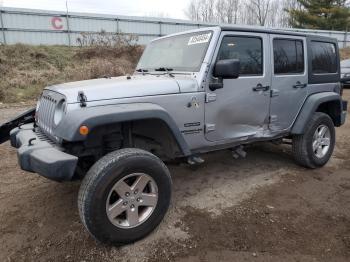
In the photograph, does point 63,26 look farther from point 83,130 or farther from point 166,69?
point 83,130

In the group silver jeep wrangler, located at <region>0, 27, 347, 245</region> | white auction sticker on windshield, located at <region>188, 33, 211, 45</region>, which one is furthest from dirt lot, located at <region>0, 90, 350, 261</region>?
white auction sticker on windshield, located at <region>188, 33, 211, 45</region>

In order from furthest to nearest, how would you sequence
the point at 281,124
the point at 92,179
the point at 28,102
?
the point at 28,102 < the point at 281,124 < the point at 92,179

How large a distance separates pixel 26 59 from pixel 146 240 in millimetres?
13693

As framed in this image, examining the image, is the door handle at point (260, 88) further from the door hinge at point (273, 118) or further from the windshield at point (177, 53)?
the windshield at point (177, 53)

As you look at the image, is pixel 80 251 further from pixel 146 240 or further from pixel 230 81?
pixel 230 81

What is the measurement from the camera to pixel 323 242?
307 cm

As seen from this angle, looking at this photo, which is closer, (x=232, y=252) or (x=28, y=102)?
(x=232, y=252)

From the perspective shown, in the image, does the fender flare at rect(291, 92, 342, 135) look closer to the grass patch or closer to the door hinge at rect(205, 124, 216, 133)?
the door hinge at rect(205, 124, 216, 133)

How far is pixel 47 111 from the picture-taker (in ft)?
11.2

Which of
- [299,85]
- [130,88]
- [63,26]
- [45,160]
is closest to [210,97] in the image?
[130,88]

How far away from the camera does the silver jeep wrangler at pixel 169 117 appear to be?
9.28 ft

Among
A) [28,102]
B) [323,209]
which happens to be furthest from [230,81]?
[28,102]

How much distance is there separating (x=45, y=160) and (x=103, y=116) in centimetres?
57

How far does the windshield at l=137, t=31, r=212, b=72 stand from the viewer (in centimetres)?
375
